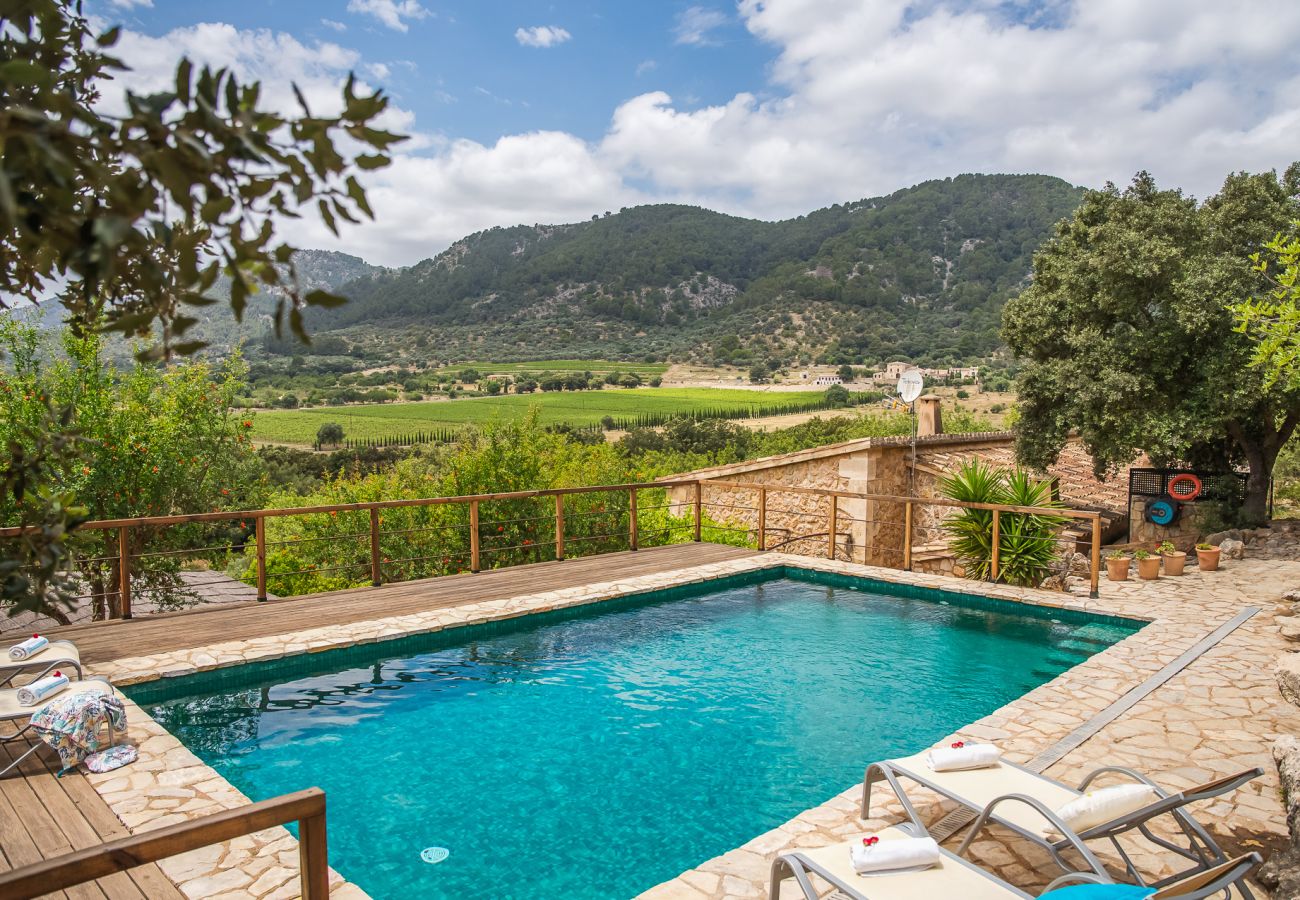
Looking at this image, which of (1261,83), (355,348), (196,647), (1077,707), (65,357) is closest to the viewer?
(1077,707)

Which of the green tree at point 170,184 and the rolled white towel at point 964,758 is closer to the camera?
the green tree at point 170,184

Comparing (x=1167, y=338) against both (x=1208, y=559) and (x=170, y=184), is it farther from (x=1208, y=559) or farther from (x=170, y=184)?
(x=170, y=184)

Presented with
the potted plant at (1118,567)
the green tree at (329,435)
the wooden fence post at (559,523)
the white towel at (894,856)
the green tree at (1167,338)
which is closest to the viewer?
the white towel at (894,856)

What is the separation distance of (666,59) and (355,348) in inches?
1064

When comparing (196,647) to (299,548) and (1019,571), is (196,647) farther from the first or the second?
(1019,571)

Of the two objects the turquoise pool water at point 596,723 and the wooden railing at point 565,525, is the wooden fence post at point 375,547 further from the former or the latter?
the turquoise pool water at point 596,723

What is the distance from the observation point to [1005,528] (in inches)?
361

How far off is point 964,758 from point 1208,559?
26.7ft

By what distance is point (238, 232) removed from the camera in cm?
114

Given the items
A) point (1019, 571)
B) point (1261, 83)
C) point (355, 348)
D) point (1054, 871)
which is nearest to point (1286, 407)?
point (1019, 571)

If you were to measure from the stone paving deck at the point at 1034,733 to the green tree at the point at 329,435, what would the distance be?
19.0 m

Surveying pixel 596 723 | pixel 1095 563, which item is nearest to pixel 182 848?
pixel 596 723

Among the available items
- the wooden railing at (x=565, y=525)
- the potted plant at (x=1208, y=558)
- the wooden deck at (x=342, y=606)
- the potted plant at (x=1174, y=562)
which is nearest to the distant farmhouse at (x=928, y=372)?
the wooden railing at (x=565, y=525)

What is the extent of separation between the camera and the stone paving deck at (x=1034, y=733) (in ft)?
11.3
